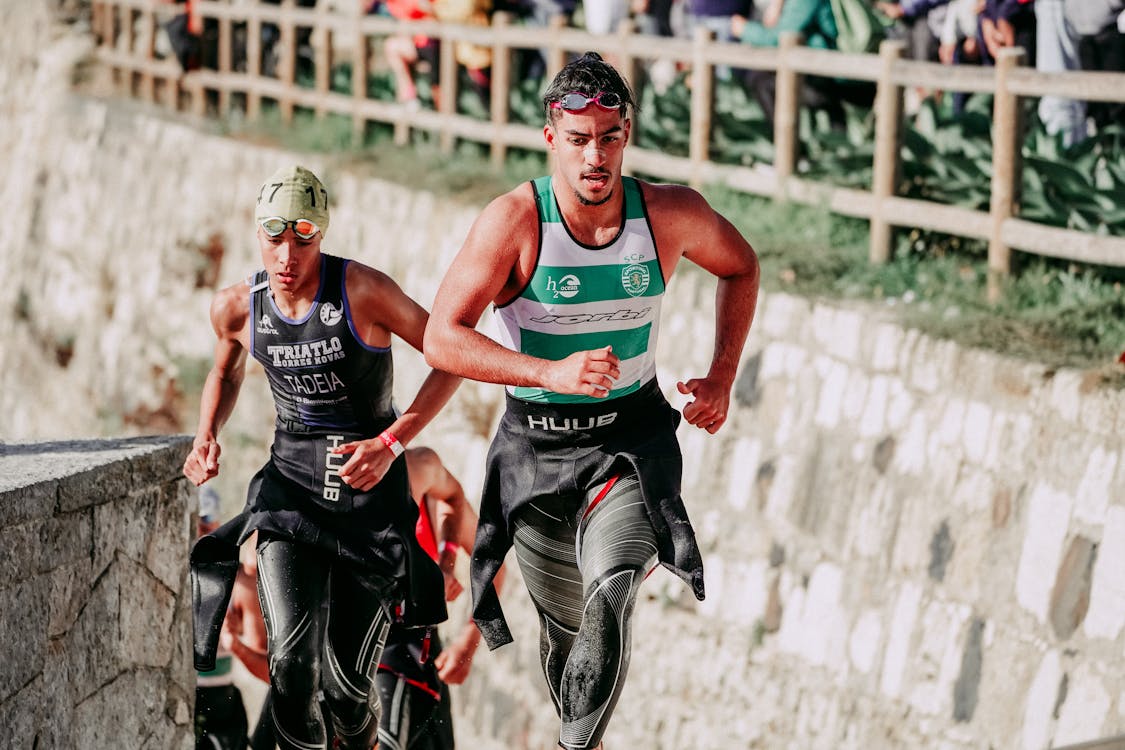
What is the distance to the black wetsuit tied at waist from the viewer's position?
16.0 ft

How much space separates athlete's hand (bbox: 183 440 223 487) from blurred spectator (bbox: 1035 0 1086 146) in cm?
505

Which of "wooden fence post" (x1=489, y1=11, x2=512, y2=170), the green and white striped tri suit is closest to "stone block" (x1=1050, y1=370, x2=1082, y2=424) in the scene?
the green and white striped tri suit

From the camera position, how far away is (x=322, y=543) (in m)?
5.35

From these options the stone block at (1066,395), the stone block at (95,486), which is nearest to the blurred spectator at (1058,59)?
the stone block at (1066,395)

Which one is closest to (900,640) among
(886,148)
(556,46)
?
(886,148)

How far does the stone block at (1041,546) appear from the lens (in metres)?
6.97

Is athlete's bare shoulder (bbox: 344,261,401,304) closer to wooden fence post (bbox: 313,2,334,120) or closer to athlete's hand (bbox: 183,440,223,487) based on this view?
athlete's hand (bbox: 183,440,223,487)

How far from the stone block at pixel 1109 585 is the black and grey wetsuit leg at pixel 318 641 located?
2943 mm

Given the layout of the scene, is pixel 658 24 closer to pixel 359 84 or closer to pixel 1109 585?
pixel 359 84

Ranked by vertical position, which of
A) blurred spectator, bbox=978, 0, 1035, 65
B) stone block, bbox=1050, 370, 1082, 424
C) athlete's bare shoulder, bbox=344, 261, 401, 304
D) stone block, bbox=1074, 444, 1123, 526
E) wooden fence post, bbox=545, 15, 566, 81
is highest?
wooden fence post, bbox=545, 15, 566, 81

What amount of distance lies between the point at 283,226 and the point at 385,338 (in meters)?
0.48

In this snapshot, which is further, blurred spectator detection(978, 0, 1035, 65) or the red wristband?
blurred spectator detection(978, 0, 1035, 65)

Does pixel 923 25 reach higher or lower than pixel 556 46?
lower

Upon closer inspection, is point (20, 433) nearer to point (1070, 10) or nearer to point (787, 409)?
point (787, 409)
